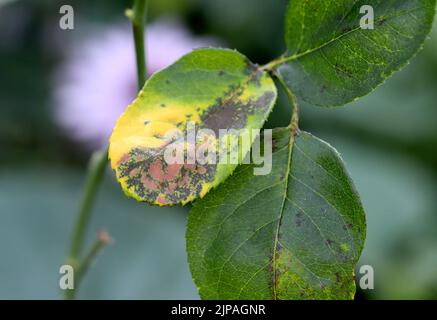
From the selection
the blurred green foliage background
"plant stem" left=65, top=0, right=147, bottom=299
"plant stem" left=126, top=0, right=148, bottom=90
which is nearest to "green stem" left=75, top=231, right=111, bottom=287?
"plant stem" left=65, top=0, right=147, bottom=299

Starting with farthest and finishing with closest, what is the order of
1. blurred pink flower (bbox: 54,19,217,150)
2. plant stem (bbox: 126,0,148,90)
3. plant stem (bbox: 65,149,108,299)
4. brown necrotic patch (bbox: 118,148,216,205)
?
blurred pink flower (bbox: 54,19,217,150)
plant stem (bbox: 65,149,108,299)
plant stem (bbox: 126,0,148,90)
brown necrotic patch (bbox: 118,148,216,205)

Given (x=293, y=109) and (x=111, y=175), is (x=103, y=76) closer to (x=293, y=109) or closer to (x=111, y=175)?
(x=111, y=175)

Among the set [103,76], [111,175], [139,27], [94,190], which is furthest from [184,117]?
[103,76]

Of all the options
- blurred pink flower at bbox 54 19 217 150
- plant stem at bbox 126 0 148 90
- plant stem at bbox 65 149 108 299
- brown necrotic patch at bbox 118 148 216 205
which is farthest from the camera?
blurred pink flower at bbox 54 19 217 150

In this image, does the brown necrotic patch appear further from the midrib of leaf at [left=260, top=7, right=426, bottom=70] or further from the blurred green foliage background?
the blurred green foliage background

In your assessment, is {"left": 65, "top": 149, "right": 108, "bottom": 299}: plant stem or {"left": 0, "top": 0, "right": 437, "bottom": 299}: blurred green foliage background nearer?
{"left": 65, "top": 149, "right": 108, "bottom": 299}: plant stem

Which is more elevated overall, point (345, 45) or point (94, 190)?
point (345, 45)
